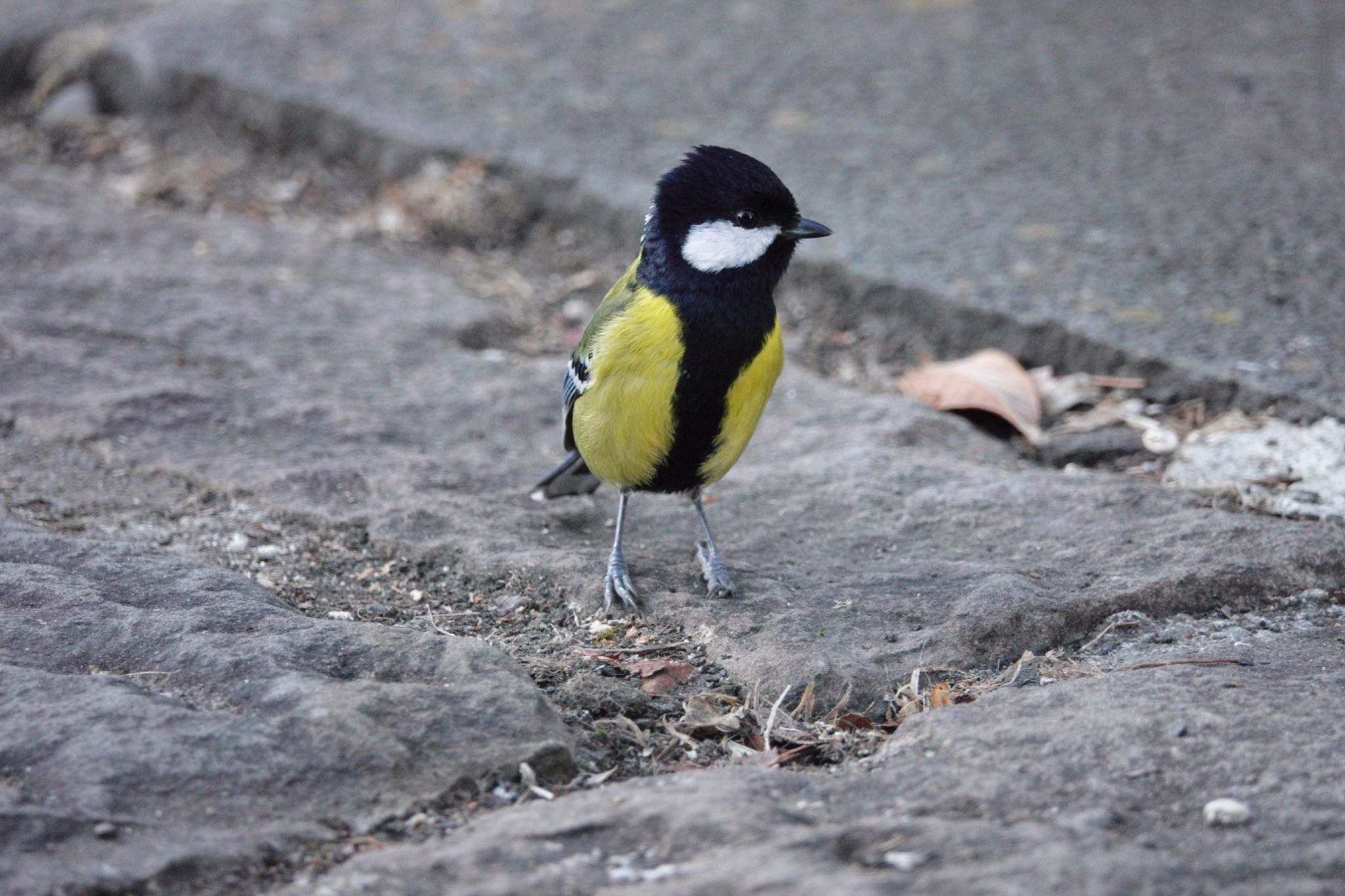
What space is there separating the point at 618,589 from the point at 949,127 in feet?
10.8

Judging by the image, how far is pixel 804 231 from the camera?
3195mm

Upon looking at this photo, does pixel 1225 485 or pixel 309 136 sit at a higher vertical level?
pixel 309 136

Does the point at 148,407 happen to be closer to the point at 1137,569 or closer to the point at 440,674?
the point at 440,674

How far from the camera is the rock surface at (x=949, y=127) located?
13.7 ft

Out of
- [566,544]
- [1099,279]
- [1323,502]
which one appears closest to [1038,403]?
[1099,279]

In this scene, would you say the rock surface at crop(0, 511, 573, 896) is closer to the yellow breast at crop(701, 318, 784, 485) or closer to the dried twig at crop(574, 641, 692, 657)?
the dried twig at crop(574, 641, 692, 657)

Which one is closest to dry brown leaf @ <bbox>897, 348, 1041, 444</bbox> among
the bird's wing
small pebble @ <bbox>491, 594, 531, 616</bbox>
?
the bird's wing

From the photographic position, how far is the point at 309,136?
5.55m

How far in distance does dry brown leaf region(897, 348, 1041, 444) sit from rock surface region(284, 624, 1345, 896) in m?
1.65

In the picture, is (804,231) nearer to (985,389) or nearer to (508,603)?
(985,389)

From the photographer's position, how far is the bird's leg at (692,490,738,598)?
3021mm

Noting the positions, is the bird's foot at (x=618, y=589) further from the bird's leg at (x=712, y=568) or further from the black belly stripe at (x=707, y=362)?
the black belly stripe at (x=707, y=362)

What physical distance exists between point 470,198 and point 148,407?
1745mm

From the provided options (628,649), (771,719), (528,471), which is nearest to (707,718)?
(771,719)
